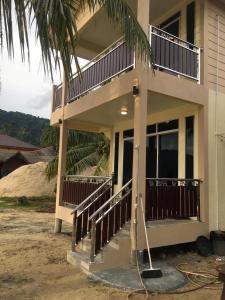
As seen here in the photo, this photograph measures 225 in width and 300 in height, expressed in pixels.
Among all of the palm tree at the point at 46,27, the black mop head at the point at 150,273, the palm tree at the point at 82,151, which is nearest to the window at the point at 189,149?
the black mop head at the point at 150,273

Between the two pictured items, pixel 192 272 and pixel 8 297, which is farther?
pixel 192 272

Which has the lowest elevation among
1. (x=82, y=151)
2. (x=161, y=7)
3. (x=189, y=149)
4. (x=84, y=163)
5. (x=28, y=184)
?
(x=28, y=184)

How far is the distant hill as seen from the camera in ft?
214

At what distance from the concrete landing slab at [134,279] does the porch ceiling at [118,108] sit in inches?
160

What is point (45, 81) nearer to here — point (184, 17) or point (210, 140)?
point (210, 140)

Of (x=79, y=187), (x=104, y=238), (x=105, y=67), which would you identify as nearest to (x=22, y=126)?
(x=79, y=187)

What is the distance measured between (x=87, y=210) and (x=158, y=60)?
416 cm

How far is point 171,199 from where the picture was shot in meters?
7.62

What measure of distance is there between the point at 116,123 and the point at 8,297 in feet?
26.0

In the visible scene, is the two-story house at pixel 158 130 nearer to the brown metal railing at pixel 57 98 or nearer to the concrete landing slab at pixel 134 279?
the concrete landing slab at pixel 134 279

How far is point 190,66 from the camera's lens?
27.2 ft

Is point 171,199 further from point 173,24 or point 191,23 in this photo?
point 173,24

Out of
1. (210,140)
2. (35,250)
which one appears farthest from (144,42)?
(35,250)

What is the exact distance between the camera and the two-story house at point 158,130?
23.0 ft
